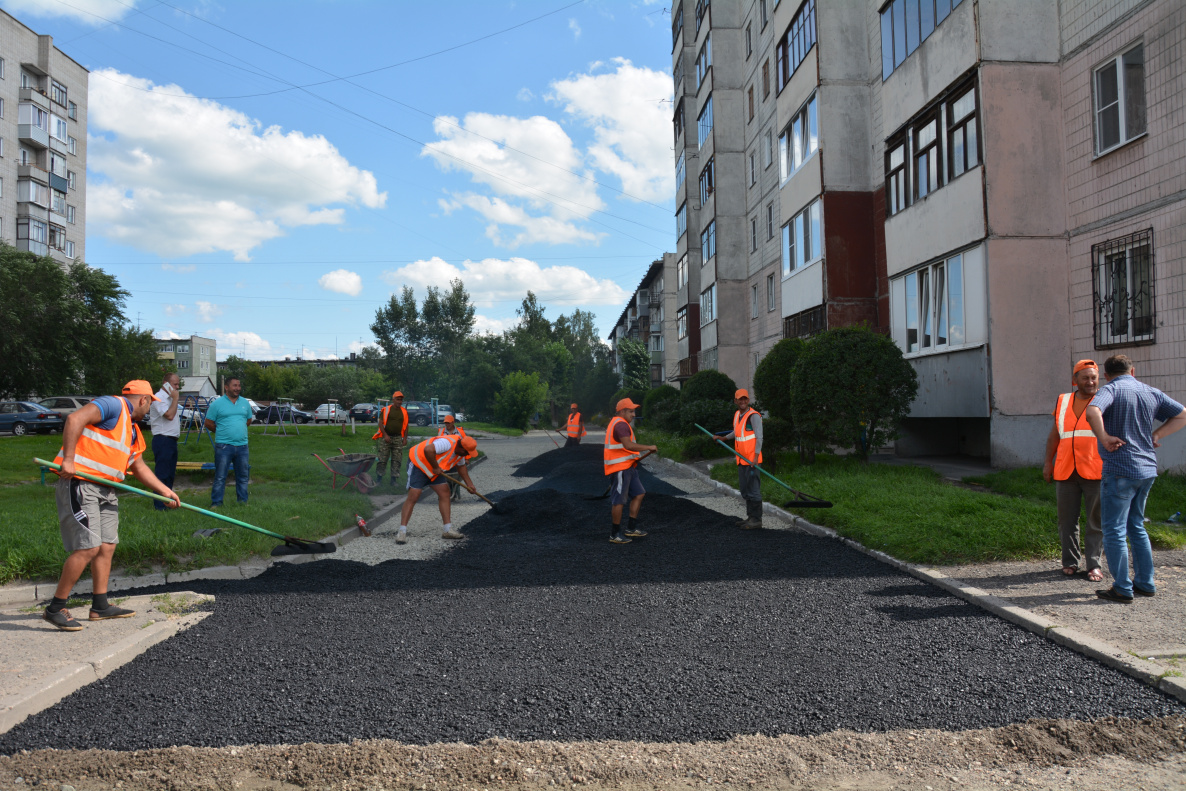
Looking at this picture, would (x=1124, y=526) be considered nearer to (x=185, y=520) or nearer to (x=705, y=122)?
(x=185, y=520)

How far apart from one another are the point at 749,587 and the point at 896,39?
14.8 meters

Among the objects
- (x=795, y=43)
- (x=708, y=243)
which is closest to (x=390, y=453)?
(x=795, y=43)

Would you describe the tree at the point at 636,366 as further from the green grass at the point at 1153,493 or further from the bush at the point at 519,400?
the green grass at the point at 1153,493

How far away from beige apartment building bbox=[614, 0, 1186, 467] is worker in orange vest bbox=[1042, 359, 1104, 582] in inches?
220

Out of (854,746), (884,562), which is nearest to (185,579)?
(854,746)

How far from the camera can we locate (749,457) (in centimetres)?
938

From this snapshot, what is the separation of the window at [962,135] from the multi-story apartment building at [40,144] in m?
48.0

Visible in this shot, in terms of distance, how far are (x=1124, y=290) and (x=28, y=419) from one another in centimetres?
3452

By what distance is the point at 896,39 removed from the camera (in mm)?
16500

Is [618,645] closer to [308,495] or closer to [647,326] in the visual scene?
[308,495]

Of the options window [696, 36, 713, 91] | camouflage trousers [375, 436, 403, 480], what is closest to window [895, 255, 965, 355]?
camouflage trousers [375, 436, 403, 480]

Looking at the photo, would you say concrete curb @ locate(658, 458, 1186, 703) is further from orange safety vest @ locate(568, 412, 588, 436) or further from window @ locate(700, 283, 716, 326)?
window @ locate(700, 283, 716, 326)

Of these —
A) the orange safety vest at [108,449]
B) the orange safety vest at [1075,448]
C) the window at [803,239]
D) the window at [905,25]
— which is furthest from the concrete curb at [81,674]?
the window at [803,239]

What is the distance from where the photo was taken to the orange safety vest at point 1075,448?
234 inches
